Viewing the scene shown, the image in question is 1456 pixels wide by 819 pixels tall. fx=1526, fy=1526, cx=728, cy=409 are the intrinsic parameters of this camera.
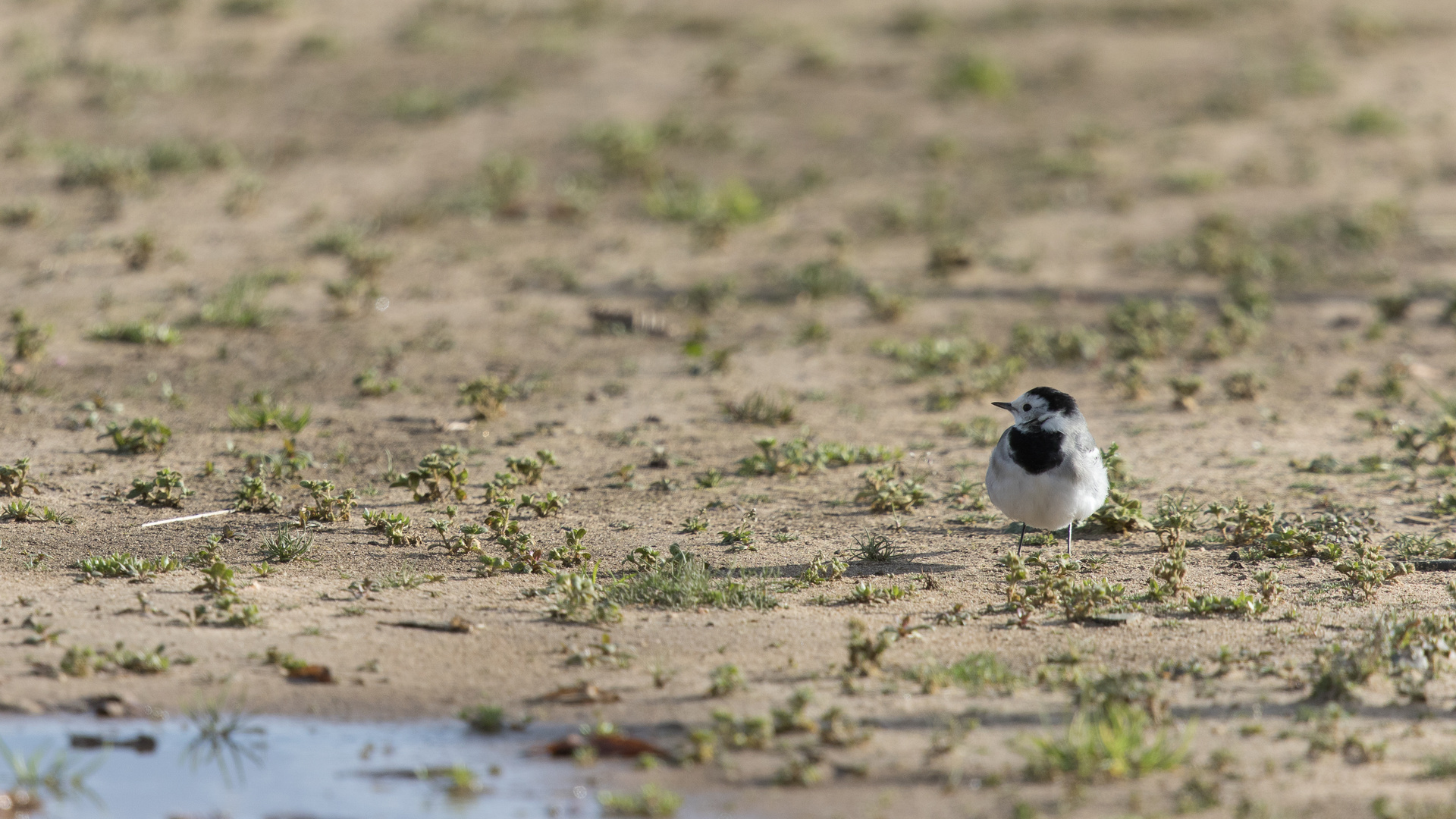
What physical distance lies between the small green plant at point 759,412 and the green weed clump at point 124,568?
3.79 m

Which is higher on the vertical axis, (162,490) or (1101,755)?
(162,490)

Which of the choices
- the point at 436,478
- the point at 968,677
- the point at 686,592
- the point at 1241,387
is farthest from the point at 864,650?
the point at 1241,387

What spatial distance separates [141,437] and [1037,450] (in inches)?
199

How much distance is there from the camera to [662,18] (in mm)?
18016

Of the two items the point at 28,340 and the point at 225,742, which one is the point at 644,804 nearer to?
the point at 225,742

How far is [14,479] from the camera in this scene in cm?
793

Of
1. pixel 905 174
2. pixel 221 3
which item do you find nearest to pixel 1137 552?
pixel 905 174

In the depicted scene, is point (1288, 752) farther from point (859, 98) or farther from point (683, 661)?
point (859, 98)

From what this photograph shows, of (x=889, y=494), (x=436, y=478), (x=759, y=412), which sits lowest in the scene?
(x=436, y=478)

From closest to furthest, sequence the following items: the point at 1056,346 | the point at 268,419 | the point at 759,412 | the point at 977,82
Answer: the point at 268,419 → the point at 759,412 → the point at 1056,346 → the point at 977,82

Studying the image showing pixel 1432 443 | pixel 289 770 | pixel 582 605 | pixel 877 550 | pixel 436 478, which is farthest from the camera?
pixel 1432 443

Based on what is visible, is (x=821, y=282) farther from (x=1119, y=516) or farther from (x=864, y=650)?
(x=864, y=650)

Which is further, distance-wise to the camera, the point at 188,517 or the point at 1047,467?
the point at 188,517

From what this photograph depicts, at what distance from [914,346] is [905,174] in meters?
3.97
